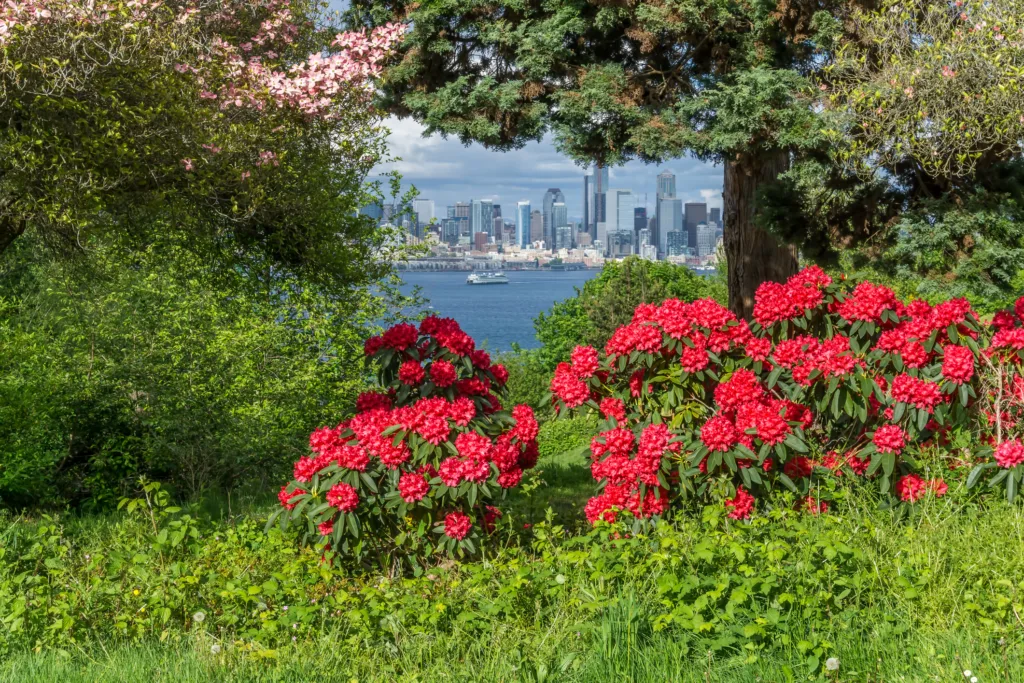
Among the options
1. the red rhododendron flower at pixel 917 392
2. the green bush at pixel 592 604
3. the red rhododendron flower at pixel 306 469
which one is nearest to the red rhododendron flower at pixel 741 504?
the green bush at pixel 592 604

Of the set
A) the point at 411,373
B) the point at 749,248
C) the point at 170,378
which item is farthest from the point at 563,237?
the point at 411,373

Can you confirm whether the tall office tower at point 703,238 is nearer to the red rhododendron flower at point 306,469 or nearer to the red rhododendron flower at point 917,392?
the red rhododendron flower at point 917,392

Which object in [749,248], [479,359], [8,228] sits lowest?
[479,359]

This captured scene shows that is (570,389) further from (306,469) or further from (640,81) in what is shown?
(640,81)

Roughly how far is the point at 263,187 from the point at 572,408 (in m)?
2.90

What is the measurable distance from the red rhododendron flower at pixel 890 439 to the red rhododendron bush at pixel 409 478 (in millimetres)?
1852

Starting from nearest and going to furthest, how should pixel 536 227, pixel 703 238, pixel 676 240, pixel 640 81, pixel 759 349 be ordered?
pixel 759 349
pixel 640 81
pixel 703 238
pixel 676 240
pixel 536 227

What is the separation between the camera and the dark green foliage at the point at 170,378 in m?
7.51

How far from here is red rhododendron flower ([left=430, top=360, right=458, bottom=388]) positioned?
205 inches

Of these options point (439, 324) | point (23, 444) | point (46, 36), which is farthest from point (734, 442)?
point (23, 444)

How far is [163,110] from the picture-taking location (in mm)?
5574

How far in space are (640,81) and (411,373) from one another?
15.5 ft

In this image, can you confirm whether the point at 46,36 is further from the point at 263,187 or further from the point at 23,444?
the point at 23,444

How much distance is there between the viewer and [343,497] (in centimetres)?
431
